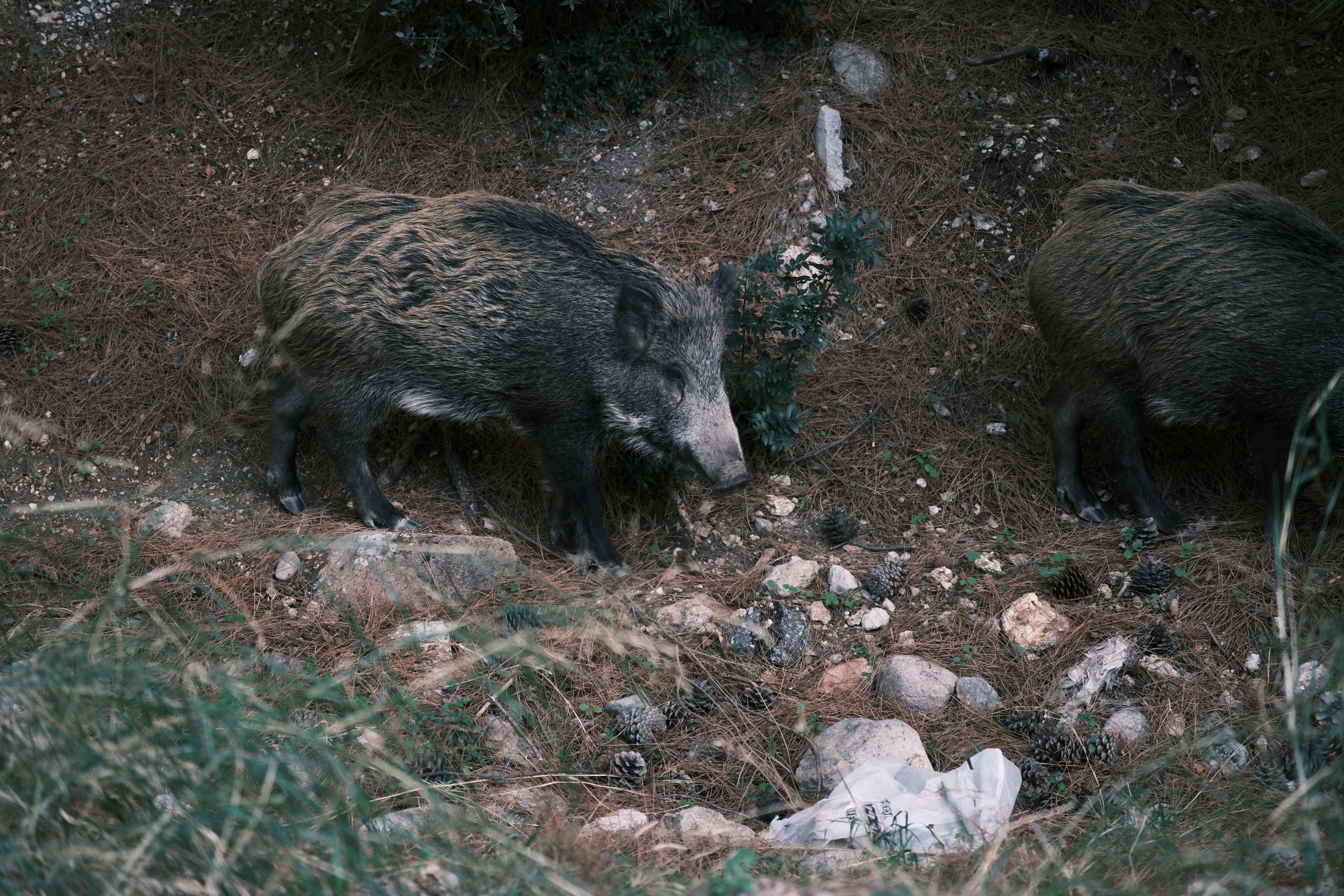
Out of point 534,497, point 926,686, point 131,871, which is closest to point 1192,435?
point 926,686

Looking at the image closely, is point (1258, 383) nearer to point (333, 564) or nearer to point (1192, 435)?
point (1192, 435)

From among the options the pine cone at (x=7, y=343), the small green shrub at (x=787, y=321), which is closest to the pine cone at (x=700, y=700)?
the small green shrub at (x=787, y=321)

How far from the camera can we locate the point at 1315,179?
491cm

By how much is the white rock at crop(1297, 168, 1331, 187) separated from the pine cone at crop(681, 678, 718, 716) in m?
4.11

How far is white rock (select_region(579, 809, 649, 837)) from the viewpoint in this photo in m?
2.41

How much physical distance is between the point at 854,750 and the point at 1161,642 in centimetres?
130

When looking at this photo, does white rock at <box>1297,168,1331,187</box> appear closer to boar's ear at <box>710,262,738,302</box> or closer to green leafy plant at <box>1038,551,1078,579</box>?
green leafy plant at <box>1038,551,1078,579</box>

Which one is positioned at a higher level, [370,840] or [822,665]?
[370,840]

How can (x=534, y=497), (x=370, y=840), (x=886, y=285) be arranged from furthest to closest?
(x=886, y=285) < (x=534, y=497) < (x=370, y=840)

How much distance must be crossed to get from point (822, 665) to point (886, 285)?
2288 mm

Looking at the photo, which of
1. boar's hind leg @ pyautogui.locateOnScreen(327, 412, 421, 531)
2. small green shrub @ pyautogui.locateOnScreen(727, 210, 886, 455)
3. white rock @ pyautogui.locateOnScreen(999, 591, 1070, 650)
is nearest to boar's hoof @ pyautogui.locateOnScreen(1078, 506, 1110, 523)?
white rock @ pyautogui.locateOnScreen(999, 591, 1070, 650)

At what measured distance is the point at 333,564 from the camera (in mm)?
3648

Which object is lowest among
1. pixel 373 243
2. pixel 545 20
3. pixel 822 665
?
pixel 822 665

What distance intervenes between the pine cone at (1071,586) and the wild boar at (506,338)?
4.18 ft
